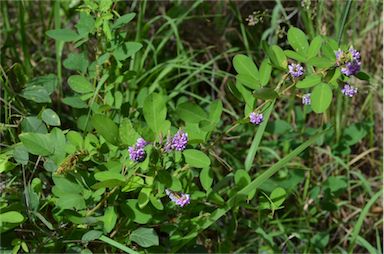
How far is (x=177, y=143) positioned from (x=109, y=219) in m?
0.31

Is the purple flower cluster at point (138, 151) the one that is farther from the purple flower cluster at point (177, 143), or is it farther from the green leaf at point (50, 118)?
the green leaf at point (50, 118)

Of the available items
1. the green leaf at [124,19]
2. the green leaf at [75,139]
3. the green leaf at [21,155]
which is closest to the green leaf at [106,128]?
the green leaf at [75,139]

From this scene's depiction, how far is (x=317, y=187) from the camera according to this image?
2129 mm

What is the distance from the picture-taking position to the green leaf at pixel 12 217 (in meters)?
1.49

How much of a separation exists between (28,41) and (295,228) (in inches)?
51.1

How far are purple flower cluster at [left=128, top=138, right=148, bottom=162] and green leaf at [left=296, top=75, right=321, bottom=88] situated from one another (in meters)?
0.43

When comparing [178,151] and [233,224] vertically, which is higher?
[178,151]

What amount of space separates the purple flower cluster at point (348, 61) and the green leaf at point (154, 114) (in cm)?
47

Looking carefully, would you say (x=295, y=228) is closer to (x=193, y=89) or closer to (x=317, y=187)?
(x=317, y=187)

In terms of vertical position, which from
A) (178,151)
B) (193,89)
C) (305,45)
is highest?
(305,45)

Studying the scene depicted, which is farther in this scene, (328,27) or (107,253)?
(328,27)

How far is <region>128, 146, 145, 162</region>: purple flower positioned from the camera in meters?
1.43

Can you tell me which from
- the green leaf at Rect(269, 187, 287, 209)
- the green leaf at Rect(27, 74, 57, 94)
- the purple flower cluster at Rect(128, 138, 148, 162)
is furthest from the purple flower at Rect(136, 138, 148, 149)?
the green leaf at Rect(27, 74, 57, 94)

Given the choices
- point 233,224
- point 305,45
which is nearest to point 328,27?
point 305,45
